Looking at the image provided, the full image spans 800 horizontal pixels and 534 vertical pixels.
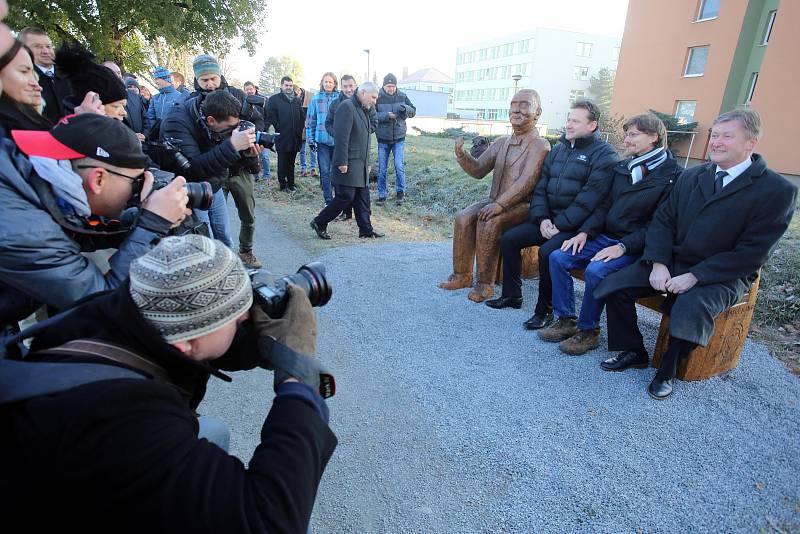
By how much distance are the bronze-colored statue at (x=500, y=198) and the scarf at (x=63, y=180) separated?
3.35m

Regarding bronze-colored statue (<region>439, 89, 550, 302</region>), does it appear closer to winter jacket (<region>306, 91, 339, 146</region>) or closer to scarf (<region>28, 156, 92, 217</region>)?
scarf (<region>28, 156, 92, 217</region>)

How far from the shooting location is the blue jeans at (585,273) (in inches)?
139

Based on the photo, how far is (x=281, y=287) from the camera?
1.49 metres

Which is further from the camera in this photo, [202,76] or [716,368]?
[202,76]

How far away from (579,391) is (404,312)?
1.68 meters

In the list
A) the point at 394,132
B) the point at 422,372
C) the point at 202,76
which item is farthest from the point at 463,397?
the point at 394,132

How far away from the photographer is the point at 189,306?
1115 mm

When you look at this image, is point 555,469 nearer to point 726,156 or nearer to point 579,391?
point 579,391

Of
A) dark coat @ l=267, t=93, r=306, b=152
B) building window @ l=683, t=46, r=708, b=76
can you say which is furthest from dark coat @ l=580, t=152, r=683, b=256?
building window @ l=683, t=46, r=708, b=76

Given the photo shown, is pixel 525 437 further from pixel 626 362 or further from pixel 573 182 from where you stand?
pixel 573 182

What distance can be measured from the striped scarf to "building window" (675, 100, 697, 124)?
63.3 feet

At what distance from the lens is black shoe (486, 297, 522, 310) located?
4301 millimetres

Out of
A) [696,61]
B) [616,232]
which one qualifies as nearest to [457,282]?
[616,232]

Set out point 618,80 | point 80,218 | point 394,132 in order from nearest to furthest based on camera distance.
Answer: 1. point 80,218
2. point 394,132
3. point 618,80
